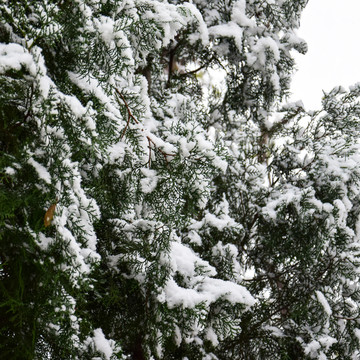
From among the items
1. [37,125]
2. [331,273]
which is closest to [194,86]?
[331,273]

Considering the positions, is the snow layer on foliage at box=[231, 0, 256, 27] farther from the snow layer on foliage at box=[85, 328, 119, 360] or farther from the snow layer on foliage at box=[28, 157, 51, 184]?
the snow layer on foliage at box=[85, 328, 119, 360]

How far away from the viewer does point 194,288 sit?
327 centimetres

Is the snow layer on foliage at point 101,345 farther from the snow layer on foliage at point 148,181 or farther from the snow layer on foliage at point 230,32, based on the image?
the snow layer on foliage at point 230,32

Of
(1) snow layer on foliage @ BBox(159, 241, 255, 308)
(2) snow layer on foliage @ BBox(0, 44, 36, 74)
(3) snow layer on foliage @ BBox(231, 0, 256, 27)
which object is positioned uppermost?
(3) snow layer on foliage @ BBox(231, 0, 256, 27)

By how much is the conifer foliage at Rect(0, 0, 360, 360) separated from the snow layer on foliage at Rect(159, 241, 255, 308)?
0.04ft

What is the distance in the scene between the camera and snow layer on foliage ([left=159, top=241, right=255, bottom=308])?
2951 millimetres

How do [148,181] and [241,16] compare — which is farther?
[241,16]

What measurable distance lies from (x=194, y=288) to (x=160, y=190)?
2.97ft

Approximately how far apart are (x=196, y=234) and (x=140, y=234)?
1.09 meters

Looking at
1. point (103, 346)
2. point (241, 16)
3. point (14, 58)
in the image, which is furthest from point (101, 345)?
point (241, 16)

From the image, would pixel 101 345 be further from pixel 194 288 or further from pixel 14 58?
pixel 14 58

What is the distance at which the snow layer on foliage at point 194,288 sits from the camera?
9.68 ft

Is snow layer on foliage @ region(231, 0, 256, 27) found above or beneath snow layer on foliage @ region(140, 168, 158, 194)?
above

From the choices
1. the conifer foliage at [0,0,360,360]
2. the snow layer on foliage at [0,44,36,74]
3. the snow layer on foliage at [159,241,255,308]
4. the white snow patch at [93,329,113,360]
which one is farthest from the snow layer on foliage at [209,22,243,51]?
the white snow patch at [93,329,113,360]
